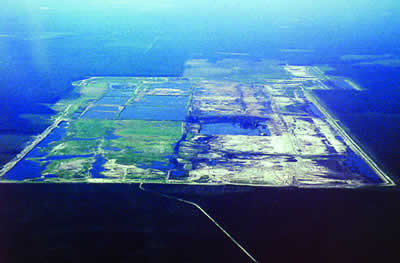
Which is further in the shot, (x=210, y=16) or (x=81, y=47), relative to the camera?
(x=210, y=16)

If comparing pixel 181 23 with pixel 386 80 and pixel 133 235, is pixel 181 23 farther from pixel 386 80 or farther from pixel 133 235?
pixel 133 235

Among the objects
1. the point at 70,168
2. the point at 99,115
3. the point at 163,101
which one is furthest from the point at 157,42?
the point at 70,168

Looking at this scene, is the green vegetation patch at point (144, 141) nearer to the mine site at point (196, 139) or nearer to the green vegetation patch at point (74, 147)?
the mine site at point (196, 139)

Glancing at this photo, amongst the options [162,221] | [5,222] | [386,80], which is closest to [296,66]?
[386,80]

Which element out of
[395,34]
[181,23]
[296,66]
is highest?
[181,23]

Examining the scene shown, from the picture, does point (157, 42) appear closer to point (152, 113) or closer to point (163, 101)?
point (163, 101)

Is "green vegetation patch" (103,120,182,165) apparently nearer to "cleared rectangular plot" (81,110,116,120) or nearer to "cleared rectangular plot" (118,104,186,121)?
"cleared rectangular plot" (118,104,186,121)
